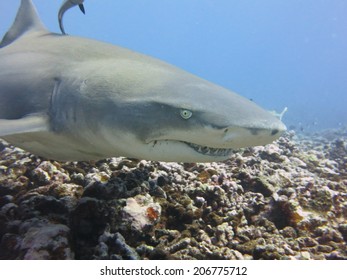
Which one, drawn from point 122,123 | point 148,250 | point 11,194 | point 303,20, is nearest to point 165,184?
point 148,250

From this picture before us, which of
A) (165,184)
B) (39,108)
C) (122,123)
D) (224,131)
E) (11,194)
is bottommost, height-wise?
(11,194)

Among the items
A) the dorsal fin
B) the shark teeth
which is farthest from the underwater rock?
the dorsal fin

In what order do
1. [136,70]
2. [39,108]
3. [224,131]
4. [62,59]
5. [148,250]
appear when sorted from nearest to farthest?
[224,131] → [148,250] → [136,70] → [39,108] → [62,59]

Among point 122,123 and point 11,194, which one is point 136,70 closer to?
point 122,123

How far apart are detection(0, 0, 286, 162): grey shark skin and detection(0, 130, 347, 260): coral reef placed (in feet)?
1.73

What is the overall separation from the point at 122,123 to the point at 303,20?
20677cm

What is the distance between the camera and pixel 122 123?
2.66 meters

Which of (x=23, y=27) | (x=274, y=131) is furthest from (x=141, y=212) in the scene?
(x=23, y=27)

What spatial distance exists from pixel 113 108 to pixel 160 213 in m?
1.22

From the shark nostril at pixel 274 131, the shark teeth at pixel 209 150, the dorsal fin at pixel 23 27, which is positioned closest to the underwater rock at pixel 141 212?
the shark teeth at pixel 209 150

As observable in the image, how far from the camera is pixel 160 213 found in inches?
126

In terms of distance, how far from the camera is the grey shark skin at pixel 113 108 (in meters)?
2.36

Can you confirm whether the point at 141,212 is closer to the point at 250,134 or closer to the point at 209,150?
the point at 209,150

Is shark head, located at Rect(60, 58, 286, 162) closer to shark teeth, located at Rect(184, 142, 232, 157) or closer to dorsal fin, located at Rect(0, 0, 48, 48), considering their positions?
shark teeth, located at Rect(184, 142, 232, 157)
